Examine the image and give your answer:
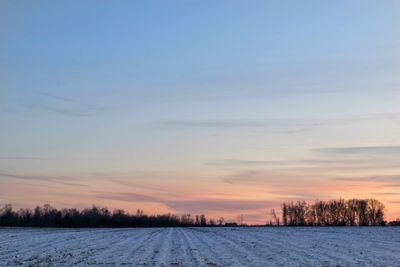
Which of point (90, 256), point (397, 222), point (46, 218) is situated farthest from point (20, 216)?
point (90, 256)

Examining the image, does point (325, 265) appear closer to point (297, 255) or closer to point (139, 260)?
point (297, 255)

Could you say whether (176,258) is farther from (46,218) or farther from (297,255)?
(46,218)

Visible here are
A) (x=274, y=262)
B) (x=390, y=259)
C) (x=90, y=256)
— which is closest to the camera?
(x=274, y=262)

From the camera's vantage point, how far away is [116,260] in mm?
29734

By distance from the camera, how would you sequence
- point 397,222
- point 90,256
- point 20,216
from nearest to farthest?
1. point 90,256
2. point 397,222
3. point 20,216

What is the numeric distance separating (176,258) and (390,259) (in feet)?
35.6

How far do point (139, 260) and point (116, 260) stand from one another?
3.95 feet

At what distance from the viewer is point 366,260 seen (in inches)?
1156

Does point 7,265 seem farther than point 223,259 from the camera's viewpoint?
No

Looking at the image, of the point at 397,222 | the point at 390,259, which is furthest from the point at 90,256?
the point at 397,222

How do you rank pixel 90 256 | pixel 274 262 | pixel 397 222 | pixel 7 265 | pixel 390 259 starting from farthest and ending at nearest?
pixel 397 222
pixel 90 256
pixel 390 259
pixel 274 262
pixel 7 265

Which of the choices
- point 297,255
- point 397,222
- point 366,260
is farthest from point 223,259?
point 397,222

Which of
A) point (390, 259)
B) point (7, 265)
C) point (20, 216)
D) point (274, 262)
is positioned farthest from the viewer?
point (20, 216)

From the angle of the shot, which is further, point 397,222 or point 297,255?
point 397,222
